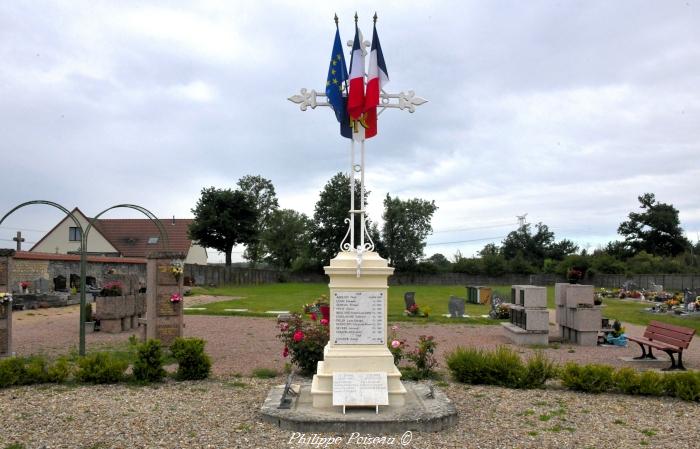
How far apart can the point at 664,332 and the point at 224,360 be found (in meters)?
8.09

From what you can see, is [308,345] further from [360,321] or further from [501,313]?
[501,313]

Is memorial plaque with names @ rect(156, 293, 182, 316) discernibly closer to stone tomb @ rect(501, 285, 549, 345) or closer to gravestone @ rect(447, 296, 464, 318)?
stone tomb @ rect(501, 285, 549, 345)

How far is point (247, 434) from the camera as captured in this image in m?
5.73

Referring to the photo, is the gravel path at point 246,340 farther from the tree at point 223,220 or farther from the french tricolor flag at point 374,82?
the tree at point 223,220

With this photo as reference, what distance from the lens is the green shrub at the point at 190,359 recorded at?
26.8 ft

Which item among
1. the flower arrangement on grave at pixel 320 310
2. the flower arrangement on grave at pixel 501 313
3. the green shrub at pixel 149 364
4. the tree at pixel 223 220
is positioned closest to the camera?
the green shrub at pixel 149 364

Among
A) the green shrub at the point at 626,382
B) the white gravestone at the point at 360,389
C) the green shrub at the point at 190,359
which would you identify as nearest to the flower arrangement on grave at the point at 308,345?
the green shrub at the point at 190,359

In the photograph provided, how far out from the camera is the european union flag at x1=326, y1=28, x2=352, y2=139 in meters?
6.98

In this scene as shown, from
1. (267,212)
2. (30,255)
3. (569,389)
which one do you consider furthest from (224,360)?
(267,212)

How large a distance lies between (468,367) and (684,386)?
2.71m

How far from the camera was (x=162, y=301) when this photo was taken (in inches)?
451

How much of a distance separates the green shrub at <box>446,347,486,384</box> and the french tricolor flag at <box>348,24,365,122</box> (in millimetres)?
3905

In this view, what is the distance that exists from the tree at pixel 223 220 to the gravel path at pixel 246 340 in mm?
28701

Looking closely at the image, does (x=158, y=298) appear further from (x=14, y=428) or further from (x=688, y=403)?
(x=688, y=403)
